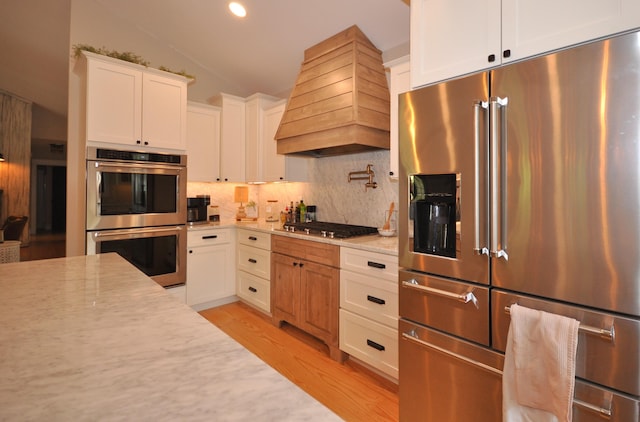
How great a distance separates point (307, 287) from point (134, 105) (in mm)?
2377

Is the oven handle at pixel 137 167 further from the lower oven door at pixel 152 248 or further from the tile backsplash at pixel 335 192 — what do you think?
the tile backsplash at pixel 335 192

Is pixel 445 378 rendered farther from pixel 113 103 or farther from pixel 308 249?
pixel 113 103

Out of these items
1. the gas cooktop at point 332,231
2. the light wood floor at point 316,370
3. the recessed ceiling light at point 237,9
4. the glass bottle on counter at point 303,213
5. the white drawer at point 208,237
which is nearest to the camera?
the light wood floor at point 316,370

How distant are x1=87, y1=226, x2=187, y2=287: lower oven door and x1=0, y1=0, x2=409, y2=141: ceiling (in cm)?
195

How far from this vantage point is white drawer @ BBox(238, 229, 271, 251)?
3.31 meters

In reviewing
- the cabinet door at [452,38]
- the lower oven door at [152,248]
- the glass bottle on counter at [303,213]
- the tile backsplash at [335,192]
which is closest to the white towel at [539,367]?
the cabinet door at [452,38]

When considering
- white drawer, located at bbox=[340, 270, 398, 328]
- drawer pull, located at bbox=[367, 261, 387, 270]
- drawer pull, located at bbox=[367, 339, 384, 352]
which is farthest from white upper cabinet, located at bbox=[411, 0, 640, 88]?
drawer pull, located at bbox=[367, 339, 384, 352]

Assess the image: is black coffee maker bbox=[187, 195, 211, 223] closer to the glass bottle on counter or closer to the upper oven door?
the upper oven door

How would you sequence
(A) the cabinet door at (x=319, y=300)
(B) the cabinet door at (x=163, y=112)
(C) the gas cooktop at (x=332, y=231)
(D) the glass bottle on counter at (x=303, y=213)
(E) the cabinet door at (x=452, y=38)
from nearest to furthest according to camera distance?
1. (E) the cabinet door at (x=452, y=38)
2. (A) the cabinet door at (x=319, y=300)
3. (C) the gas cooktop at (x=332, y=231)
4. (B) the cabinet door at (x=163, y=112)
5. (D) the glass bottle on counter at (x=303, y=213)

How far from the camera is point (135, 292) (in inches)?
40.4

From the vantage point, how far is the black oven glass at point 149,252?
9.99 feet

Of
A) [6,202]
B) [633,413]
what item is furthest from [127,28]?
[6,202]

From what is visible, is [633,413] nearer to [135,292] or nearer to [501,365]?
[501,365]

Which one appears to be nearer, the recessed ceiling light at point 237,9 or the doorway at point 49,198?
the recessed ceiling light at point 237,9
